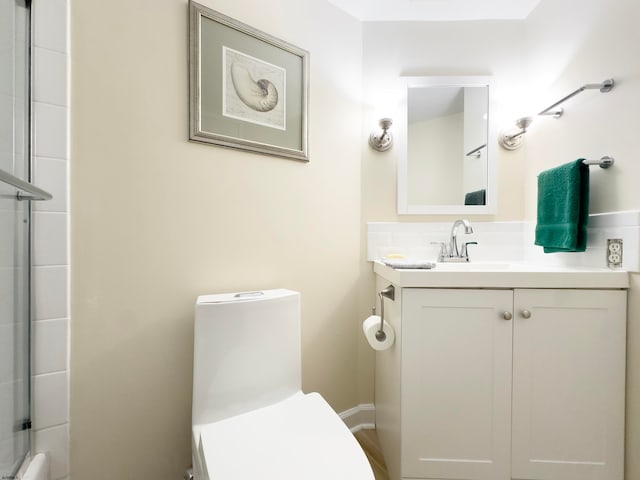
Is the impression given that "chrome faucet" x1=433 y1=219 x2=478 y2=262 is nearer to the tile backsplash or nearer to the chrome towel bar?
the tile backsplash

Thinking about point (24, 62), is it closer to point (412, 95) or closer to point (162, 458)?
point (162, 458)

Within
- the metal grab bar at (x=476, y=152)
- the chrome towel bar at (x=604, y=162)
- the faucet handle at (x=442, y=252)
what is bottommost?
the faucet handle at (x=442, y=252)

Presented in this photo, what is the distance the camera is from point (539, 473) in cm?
107

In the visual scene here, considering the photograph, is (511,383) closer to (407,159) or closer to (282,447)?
(282,447)

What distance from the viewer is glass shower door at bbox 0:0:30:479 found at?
2.43 ft

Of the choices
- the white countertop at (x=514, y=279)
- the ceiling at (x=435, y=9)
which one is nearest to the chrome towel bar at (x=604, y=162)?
the white countertop at (x=514, y=279)

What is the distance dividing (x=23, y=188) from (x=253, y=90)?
870mm

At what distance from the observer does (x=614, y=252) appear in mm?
1115

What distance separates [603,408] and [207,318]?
1.43 meters

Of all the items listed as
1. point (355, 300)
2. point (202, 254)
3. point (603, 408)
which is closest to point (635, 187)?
point (603, 408)

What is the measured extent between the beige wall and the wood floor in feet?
2.30

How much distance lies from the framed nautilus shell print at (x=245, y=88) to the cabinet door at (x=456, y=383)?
89cm

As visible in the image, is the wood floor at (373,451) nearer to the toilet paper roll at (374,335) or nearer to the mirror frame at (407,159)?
the toilet paper roll at (374,335)

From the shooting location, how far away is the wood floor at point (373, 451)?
1.29 metres
